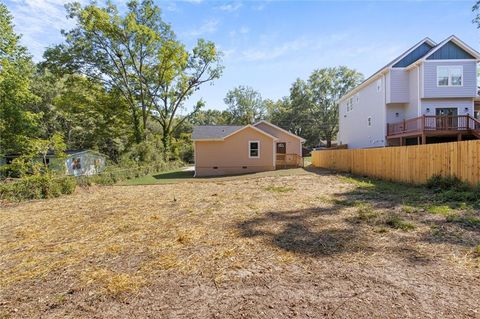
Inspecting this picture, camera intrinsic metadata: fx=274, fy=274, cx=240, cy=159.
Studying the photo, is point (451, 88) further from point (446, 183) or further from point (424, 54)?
point (446, 183)

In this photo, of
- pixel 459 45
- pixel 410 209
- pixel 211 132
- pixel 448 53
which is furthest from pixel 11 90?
pixel 459 45

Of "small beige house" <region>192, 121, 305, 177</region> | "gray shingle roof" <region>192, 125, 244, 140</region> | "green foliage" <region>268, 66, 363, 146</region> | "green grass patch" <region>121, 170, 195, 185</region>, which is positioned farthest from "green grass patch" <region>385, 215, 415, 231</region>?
"green foliage" <region>268, 66, 363, 146</region>

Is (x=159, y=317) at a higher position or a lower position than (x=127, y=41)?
lower

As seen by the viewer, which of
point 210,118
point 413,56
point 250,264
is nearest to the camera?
point 250,264

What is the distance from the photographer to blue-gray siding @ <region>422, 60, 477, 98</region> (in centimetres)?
1786

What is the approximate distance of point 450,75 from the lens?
18.0 metres

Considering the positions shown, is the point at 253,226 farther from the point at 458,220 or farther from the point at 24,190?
the point at 24,190

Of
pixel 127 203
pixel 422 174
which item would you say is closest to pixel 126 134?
A: pixel 127 203

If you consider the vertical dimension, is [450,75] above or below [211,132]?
above

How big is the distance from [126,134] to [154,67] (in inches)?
379

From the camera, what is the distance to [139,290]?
3.11 m

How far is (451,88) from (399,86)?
2998mm

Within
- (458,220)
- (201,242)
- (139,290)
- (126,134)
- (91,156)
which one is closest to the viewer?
(139,290)

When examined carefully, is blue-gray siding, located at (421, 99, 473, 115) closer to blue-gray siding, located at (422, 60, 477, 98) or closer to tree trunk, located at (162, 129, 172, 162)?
blue-gray siding, located at (422, 60, 477, 98)
